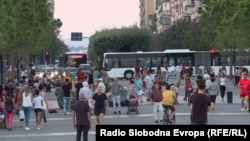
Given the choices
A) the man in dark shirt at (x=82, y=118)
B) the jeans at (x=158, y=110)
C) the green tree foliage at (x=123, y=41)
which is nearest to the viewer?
Answer: the man in dark shirt at (x=82, y=118)

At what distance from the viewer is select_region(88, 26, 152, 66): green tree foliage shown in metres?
104

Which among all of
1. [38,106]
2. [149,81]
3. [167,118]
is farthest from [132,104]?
[149,81]

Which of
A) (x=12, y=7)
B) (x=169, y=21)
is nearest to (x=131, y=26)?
(x=169, y=21)

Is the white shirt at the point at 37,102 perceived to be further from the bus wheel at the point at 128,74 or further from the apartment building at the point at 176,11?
the apartment building at the point at 176,11

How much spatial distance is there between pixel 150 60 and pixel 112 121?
162 feet

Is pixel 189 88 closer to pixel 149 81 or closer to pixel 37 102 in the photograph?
pixel 149 81

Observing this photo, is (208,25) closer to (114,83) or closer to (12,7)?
(12,7)

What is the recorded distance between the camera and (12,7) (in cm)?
4750

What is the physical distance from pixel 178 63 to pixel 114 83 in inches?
1759

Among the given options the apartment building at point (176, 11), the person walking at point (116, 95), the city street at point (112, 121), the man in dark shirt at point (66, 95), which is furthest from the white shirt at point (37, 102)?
the apartment building at point (176, 11)

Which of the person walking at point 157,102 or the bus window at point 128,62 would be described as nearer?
the person walking at point 157,102

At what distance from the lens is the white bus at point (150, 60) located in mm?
76938

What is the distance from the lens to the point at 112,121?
28.3 metres

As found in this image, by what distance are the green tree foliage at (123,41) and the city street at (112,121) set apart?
65662mm
